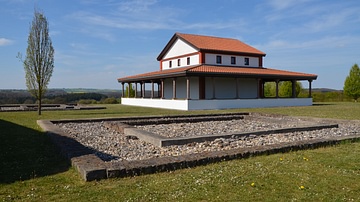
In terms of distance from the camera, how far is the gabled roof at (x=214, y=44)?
29508 mm

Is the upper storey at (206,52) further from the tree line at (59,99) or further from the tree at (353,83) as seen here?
the tree at (353,83)

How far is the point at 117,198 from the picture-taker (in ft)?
12.3

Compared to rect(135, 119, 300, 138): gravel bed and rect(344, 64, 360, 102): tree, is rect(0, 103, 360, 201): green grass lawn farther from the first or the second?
rect(344, 64, 360, 102): tree

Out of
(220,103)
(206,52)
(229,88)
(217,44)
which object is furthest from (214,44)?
(220,103)

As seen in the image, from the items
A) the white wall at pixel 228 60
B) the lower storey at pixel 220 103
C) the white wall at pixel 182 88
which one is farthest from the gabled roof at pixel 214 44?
the lower storey at pixel 220 103

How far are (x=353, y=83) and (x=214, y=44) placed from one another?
20.0 m

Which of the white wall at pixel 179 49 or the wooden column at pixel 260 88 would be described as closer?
the white wall at pixel 179 49

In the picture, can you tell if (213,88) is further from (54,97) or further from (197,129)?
(54,97)

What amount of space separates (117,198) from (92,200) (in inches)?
11.4

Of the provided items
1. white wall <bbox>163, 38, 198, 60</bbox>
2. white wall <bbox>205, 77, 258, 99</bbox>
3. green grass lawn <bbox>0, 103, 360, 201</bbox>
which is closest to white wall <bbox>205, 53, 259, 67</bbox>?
white wall <bbox>163, 38, 198, 60</bbox>

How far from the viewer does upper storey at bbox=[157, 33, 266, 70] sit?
29.1 metres

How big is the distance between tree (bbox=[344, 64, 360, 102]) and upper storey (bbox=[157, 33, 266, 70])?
14.4 metres

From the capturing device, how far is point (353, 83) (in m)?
39.0

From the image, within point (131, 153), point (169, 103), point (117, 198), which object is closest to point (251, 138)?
point (131, 153)
